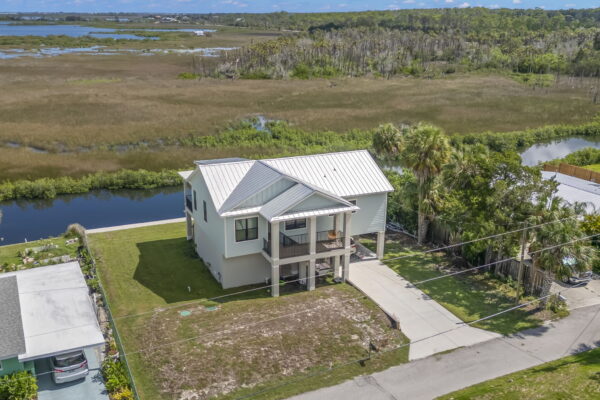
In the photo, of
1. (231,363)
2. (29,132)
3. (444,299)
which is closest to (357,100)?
(29,132)

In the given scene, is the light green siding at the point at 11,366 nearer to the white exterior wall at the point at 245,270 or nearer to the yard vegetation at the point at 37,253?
the white exterior wall at the point at 245,270

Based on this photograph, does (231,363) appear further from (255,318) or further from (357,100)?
(357,100)

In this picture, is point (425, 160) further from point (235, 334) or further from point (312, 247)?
point (235, 334)

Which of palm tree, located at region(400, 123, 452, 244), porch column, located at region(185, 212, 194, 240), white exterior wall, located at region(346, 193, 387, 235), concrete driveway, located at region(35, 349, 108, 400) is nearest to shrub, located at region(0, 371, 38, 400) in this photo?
concrete driveway, located at region(35, 349, 108, 400)

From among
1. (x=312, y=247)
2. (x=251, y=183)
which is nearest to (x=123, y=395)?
(x=312, y=247)

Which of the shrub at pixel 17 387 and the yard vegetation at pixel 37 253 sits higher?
the shrub at pixel 17 387

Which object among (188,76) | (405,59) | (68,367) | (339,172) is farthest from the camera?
(405,59)

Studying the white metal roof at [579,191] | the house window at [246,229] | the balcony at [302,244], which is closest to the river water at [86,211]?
the house window at [246,229]
